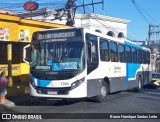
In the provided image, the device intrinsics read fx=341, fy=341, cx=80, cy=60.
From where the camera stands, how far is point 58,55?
1321 cm

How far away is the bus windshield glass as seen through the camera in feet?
42.7

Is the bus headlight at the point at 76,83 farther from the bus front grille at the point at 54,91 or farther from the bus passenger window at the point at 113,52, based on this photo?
the bus passenger window at the point at 113,52

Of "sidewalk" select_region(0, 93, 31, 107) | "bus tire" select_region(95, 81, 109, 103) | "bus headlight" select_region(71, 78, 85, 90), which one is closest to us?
"bus headlight" select_region(71, 78, 85, 90)

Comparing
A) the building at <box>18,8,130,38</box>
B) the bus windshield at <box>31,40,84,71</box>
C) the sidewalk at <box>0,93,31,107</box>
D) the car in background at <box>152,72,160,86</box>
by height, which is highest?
the building at <box>18,8,130,38</box>

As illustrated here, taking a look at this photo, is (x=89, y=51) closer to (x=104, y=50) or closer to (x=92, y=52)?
(x=92, y=52)

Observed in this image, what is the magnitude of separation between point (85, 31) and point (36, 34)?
2083 mm

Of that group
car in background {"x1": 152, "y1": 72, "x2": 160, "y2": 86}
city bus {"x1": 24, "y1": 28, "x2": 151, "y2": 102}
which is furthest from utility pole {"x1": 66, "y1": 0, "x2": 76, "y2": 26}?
city bus {"x1": 24, "y1": 28, "x2": 151, "y2": 102}

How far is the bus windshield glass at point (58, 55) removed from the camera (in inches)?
512

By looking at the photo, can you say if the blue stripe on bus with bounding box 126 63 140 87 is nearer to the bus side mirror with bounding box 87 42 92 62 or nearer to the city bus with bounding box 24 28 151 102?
the city bus with bounding box 24 28 151 102

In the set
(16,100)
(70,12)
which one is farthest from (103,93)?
(70,12)

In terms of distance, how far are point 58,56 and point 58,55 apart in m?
0.04

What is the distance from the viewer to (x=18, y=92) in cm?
1786

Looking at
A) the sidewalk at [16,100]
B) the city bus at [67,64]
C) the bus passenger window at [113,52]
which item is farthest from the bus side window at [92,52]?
the sidewalk at [16,100]

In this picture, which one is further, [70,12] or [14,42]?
[70,12]
